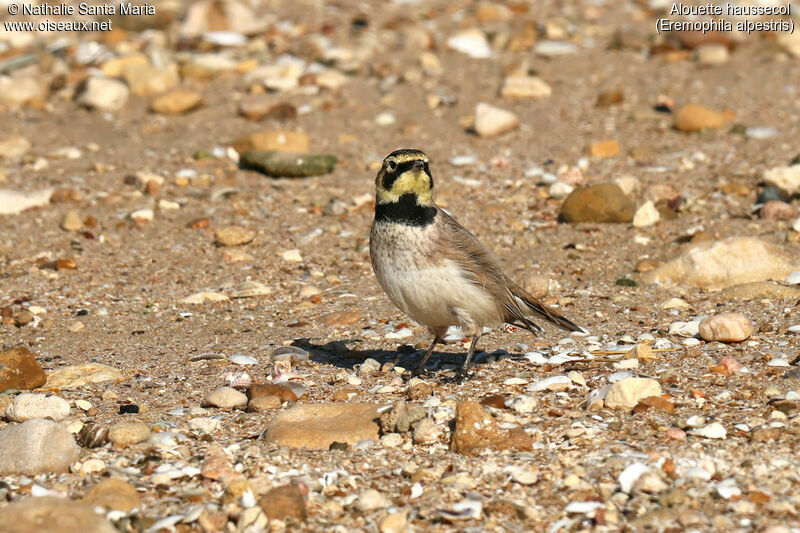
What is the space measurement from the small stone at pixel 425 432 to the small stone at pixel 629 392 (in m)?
0.93

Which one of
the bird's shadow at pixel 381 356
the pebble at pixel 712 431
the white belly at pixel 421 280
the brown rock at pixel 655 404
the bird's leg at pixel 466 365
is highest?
the white belly at pixel 421 280

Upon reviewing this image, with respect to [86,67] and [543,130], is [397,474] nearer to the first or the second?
[543,130]

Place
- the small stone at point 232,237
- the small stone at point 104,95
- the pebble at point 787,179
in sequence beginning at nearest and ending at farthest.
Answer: the small stone at point 232,237 → the pebble at point 787,179 → the small stone at point 104,95

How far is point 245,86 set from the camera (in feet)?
39.2

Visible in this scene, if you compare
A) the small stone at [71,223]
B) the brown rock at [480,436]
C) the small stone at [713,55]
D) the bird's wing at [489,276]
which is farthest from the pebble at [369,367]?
the small stone at [713,55]

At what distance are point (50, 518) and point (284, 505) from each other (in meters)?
0.90

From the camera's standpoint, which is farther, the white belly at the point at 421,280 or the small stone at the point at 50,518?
the white belly at the point at 421,280

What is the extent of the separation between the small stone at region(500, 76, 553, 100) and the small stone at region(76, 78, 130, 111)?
430cm

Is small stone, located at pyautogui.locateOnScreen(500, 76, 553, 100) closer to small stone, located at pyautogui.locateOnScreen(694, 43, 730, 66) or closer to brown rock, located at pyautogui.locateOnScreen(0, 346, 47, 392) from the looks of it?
small stone, located at pyautogui.locateOnScreen(694, 43, 730, 66)

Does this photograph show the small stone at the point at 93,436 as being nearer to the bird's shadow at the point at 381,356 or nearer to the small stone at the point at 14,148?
the bird's shadow at the point at 381,356

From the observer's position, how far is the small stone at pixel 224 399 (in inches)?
216

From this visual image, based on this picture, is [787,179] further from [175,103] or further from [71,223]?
[175,103]

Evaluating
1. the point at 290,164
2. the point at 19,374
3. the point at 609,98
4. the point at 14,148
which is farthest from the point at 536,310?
the point at 14,148

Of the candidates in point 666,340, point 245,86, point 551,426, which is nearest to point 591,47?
point 245,86
